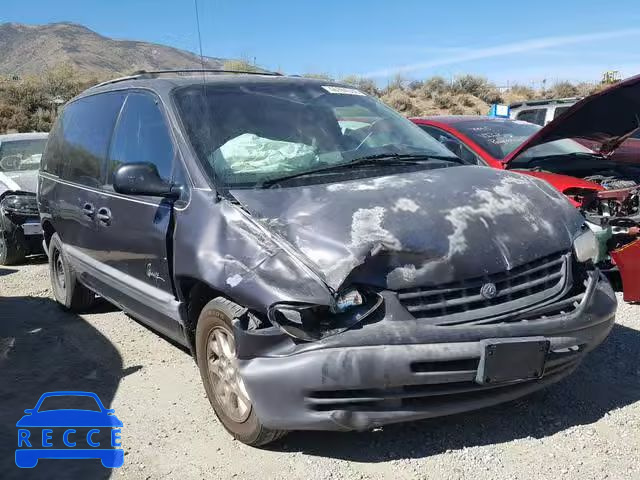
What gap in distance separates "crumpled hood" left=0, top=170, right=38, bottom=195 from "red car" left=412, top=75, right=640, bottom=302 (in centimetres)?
524

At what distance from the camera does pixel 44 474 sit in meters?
3.30

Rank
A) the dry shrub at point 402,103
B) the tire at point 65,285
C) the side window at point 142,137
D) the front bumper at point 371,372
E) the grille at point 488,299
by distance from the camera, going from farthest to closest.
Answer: the dry shrub at point 402,103 < the tire at point 65,285 < the side window at point 142,137 < the grille at point 488,299 < the front bumper at point 371,372

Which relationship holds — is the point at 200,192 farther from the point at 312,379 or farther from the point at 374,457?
the point at 374,457

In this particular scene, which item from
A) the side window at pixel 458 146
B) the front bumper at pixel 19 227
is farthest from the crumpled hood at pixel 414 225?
the front bumper at pixel 19 227

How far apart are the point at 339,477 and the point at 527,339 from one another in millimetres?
1094

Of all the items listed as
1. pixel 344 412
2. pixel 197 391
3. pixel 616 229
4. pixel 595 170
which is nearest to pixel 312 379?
pixel 344 412

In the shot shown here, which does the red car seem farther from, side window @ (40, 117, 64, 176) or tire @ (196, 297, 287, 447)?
side window @ (40, 117, 64, 176)

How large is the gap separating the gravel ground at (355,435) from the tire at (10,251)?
4.05 meters

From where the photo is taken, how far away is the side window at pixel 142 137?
4.00 m

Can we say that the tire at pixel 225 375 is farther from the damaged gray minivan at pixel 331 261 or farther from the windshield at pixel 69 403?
the windshield at pixel 69 403

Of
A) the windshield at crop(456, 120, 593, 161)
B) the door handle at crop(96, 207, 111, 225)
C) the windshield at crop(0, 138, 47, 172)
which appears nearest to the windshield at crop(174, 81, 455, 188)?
the door handle at crop(96, 207, 111, 225)

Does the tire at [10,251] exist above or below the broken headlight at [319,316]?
below

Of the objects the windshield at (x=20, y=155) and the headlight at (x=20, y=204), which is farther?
the windshield at (x=20, y=155)

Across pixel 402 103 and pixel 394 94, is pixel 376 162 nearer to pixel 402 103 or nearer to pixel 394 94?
pixel 402 103
